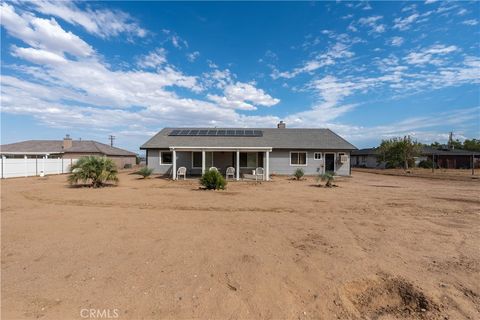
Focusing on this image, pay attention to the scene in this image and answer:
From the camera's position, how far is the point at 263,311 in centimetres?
288

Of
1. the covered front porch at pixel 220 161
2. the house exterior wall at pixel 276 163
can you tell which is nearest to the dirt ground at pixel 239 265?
the covered front porch at pixel 220 161

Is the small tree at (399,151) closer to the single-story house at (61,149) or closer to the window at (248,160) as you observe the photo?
the window at (248,160)

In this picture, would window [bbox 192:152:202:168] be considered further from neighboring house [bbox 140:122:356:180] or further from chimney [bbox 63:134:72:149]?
chimney [bbox 63:134:72:149]

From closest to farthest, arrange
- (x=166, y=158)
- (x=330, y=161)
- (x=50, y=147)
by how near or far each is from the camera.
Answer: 1. (x=166, y=158)
2. (x=330, y=161)
3. (x=50, y=147)

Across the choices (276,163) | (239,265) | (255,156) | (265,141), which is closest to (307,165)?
(276,163)

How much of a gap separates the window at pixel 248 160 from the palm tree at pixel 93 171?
389 inches

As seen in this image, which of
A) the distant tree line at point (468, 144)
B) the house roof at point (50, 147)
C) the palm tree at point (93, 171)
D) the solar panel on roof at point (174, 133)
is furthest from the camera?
the distant tree line at point (468, 144)

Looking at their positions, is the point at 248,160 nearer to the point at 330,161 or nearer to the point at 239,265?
the point at 330,161

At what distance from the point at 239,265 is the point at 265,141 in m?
18.4

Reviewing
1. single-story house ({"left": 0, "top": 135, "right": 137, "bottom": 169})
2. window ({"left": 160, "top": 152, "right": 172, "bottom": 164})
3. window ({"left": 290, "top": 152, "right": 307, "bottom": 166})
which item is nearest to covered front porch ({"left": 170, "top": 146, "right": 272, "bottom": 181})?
window ({"left": 160, "top": 152, "right": 172, "bottom": 164})

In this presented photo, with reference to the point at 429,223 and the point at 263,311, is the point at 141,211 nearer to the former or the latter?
the point at 263,311

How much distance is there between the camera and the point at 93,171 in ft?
43.8

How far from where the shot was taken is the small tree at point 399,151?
32.1 m

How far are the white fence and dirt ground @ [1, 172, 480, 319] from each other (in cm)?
1529
